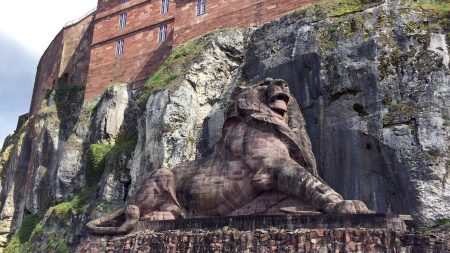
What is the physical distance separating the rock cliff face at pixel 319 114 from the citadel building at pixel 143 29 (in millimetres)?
1407

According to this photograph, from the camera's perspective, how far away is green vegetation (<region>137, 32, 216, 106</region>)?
→ 74.3ft

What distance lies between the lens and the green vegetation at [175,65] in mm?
22641

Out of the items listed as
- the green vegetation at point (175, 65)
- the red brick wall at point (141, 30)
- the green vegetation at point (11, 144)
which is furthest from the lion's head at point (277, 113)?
the green vegetation at point (11, 144)

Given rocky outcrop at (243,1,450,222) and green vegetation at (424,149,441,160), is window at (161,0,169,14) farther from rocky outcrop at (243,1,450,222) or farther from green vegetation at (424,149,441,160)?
green vegetation at (424,149,441,160)

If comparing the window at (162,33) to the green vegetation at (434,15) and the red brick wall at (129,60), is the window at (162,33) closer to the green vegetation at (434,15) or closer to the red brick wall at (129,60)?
the red brick wall at (129,60)

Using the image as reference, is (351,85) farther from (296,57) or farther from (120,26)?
(120,26)

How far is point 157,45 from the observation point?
29.1 m

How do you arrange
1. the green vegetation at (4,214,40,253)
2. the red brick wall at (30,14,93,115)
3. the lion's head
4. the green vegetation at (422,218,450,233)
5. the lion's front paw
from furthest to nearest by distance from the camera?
the red brick wall at (30,14,93,115)
the green vegetation at (4,214,40,253)
the green vegetation at (422,218,450,233)
the lion's head
the lion's front paw

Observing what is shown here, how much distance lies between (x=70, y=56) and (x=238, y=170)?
29775mm

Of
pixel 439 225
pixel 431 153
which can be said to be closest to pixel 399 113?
pixel 431 153

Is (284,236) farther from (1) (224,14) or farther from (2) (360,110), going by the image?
(1) (224,14)

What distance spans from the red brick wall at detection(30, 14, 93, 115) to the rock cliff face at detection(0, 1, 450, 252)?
8.07 meters

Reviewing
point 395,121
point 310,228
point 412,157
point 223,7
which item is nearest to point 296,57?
point 395,121

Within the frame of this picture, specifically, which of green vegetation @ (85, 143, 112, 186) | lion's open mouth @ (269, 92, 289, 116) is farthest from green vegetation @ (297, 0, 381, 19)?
green vegetation @ (85, 143, 112, 186)
